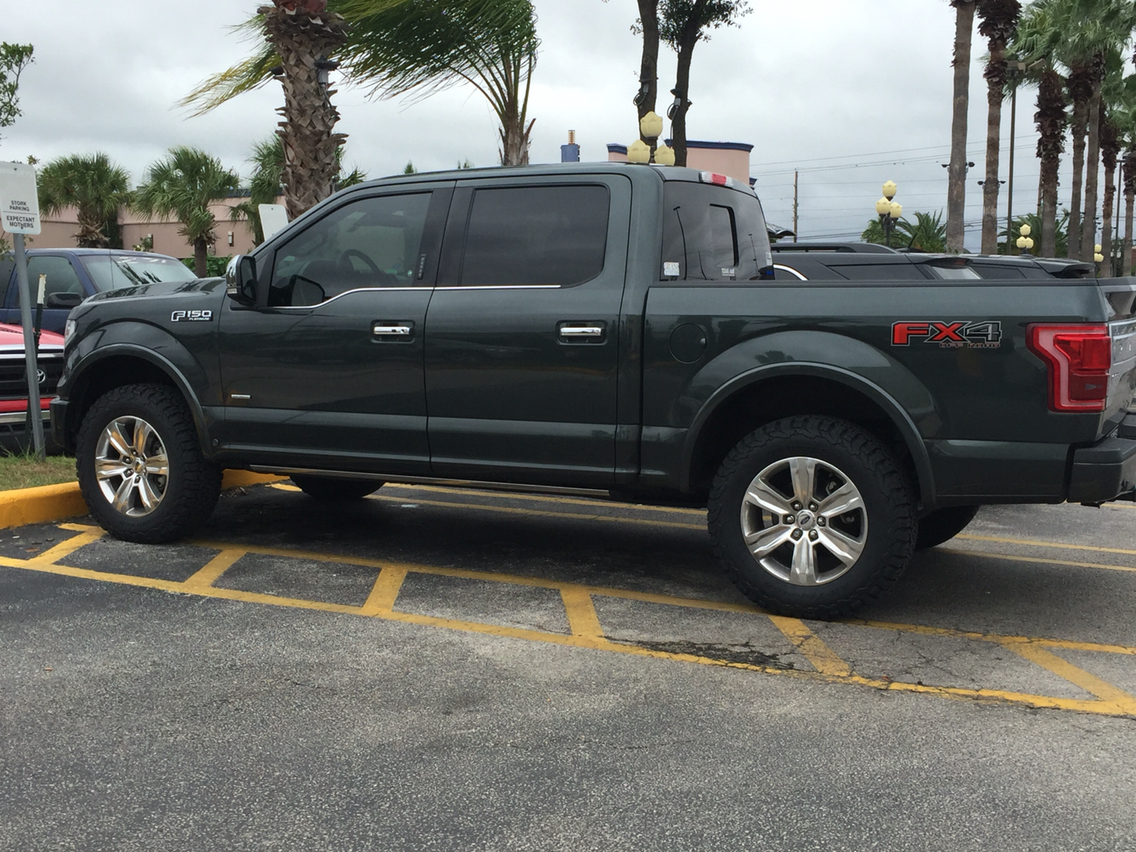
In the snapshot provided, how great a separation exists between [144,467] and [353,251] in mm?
1769

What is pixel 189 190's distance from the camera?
3250cm

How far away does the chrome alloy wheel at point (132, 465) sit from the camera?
6363 millimetres

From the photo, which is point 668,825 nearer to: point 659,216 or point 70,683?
point 70,683

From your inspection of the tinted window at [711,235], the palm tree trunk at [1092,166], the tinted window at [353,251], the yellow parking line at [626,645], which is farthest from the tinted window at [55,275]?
the palm tree trunk at [1092,166]

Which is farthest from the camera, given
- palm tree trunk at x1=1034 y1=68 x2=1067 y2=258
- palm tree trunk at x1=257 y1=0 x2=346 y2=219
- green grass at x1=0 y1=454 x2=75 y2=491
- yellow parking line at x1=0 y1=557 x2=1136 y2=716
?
palm tree trunk at x1=1034 y1=68 x2=1067 y2=258

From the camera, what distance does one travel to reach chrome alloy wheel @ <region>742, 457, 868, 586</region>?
4.84 metres

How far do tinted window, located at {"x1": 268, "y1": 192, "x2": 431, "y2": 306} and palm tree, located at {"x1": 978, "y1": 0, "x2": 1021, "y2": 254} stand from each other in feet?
74.4

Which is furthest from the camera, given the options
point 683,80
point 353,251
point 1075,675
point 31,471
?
point 683,80

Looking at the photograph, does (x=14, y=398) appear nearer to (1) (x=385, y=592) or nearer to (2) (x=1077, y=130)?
(1) (x=385, y=592)

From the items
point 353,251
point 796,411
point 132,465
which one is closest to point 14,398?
point 132,465

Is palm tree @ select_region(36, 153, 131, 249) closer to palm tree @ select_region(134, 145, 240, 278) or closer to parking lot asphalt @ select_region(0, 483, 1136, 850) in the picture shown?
palm tree @ select_region(134, 145, 240, 278)

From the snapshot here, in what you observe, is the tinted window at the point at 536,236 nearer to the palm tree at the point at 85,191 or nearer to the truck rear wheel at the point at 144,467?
the truck rear wheel at the point at 144,467

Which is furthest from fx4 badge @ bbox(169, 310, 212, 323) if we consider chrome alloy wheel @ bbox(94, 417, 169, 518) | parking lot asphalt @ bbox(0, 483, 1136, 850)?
parking lot asphalt @ bbox(0, 483, 1136, 850)

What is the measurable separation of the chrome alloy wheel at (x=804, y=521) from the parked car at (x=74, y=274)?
9104mm
